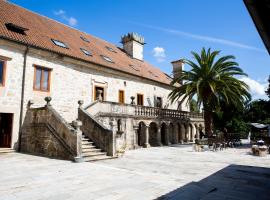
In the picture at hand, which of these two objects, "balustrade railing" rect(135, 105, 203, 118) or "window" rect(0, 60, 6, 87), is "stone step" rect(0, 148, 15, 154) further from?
"balustrade railing" rect(135, 105, 203, 118)

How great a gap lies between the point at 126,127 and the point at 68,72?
5.82 metres

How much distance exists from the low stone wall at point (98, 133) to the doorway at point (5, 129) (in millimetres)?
3995

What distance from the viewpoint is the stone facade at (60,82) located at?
42.6 feet

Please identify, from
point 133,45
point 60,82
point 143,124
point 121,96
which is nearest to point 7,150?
point 60,82

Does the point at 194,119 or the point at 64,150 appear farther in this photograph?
the point at 194,119

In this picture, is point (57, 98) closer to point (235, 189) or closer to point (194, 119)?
point (235, 189)

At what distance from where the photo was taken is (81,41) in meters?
20.9

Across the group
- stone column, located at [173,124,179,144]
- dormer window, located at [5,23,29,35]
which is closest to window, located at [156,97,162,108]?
stone column, located at [173,124,179,144]

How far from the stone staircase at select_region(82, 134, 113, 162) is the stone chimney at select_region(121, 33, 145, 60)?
700 inches

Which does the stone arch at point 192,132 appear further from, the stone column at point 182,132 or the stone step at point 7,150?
the stone step at point 7,150

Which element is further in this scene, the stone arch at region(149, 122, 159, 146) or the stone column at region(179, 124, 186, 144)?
the stone column at region(179, 124, 186, 144)

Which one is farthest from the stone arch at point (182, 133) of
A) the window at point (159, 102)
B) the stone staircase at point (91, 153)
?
the stone staircase at point (91, 153)

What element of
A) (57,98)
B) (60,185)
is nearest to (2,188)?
(60,185)

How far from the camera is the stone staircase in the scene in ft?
35.4
